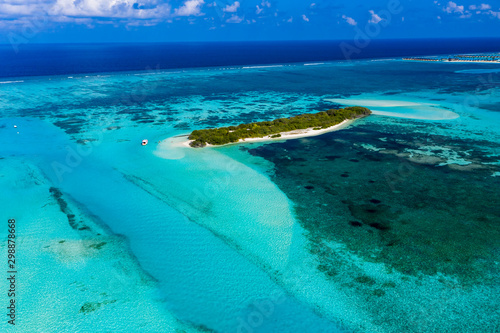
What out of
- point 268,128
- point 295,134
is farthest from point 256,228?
point 268,128

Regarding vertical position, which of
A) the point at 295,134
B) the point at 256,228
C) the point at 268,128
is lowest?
the point at 256,228

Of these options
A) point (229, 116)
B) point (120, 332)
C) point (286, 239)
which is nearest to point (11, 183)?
point (120, 332)

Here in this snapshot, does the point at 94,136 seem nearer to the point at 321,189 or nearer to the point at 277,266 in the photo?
the point at 321,189

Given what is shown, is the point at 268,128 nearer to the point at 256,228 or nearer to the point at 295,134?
the point at 295,134

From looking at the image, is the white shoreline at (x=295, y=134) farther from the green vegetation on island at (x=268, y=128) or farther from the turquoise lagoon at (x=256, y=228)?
the turquoise lagoon at (x=256, y=228)

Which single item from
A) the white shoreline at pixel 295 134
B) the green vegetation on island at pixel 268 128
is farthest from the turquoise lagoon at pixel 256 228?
the green vegetation on island at pixel 268 128

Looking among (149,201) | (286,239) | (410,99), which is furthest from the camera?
(410,99)
